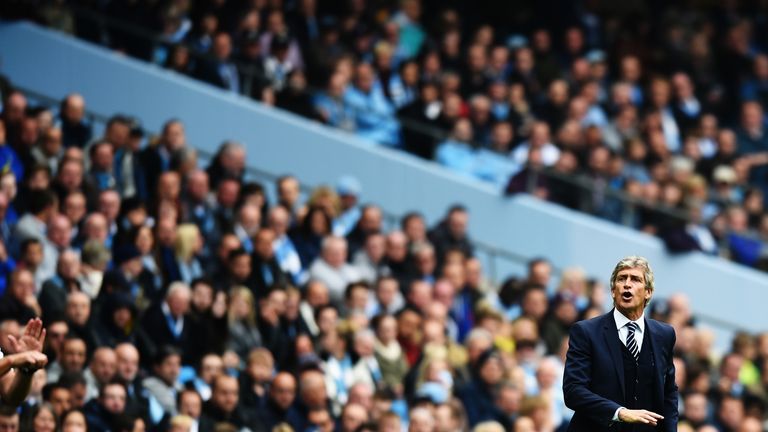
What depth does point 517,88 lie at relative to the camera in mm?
20547

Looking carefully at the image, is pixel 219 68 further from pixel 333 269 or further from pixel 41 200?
pixel 41 200

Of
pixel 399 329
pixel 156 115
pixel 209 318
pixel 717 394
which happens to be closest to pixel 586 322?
pixel 209 318

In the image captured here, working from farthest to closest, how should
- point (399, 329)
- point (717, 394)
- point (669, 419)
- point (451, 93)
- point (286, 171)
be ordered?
point (451, 93) → point (286, 171) → point (717, 394) → point (399, 329) → point (669, 419)

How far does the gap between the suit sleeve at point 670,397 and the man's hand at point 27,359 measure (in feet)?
10.6

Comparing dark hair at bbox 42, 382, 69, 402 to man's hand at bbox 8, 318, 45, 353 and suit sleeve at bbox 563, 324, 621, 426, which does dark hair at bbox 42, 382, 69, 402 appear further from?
suit sleeve at bbox 563, 324, 621, 426

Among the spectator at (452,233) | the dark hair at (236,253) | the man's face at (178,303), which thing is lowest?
the man's face at (178,303)

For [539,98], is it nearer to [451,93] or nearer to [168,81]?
[451,93]

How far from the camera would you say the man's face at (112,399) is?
12586 millimetres

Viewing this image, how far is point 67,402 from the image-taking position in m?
12.4

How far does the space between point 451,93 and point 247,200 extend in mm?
4558

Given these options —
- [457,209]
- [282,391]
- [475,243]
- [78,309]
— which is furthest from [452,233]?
[78,309]

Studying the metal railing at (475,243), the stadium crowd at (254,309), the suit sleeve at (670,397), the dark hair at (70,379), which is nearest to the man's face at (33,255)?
the stadium crowd at (254,309)

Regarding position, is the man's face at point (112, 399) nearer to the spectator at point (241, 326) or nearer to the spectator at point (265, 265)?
the spectator at point (241, 326)

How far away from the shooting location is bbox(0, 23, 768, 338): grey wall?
1762cm
